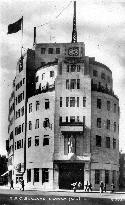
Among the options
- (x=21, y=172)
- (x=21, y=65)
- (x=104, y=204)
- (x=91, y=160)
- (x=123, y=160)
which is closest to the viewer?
(x=104, y=204)

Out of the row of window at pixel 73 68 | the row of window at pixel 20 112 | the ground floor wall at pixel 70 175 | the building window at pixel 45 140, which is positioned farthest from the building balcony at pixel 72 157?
the row of window at pixel 20 112

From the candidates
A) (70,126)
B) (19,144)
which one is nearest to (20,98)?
(19,144)

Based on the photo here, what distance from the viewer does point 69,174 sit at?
2697 inches

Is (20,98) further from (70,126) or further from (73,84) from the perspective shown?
(70,126)

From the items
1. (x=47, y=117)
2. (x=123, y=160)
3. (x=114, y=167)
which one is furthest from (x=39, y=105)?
(x=123, y=160)

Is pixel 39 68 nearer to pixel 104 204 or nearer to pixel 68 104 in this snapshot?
pixel 68 104

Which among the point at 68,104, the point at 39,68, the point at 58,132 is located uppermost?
the point at 39,68

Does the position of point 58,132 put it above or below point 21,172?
above

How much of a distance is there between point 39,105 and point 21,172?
12880 millimetres

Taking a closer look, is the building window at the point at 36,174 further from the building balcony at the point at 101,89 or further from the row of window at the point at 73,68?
the row of window at the point at 73,68

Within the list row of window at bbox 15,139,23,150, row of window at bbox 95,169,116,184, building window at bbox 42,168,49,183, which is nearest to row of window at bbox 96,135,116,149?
row of window at bbox 95,169,116,184

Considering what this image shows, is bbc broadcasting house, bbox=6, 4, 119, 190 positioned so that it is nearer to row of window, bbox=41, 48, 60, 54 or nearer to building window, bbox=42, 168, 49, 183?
building window, bbox=42, 168, 49, 183

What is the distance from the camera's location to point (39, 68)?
7781cm

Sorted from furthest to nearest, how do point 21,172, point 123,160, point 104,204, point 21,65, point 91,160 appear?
point 123,160, point 21,65, point 21,172, point 91,160, point 104,204
